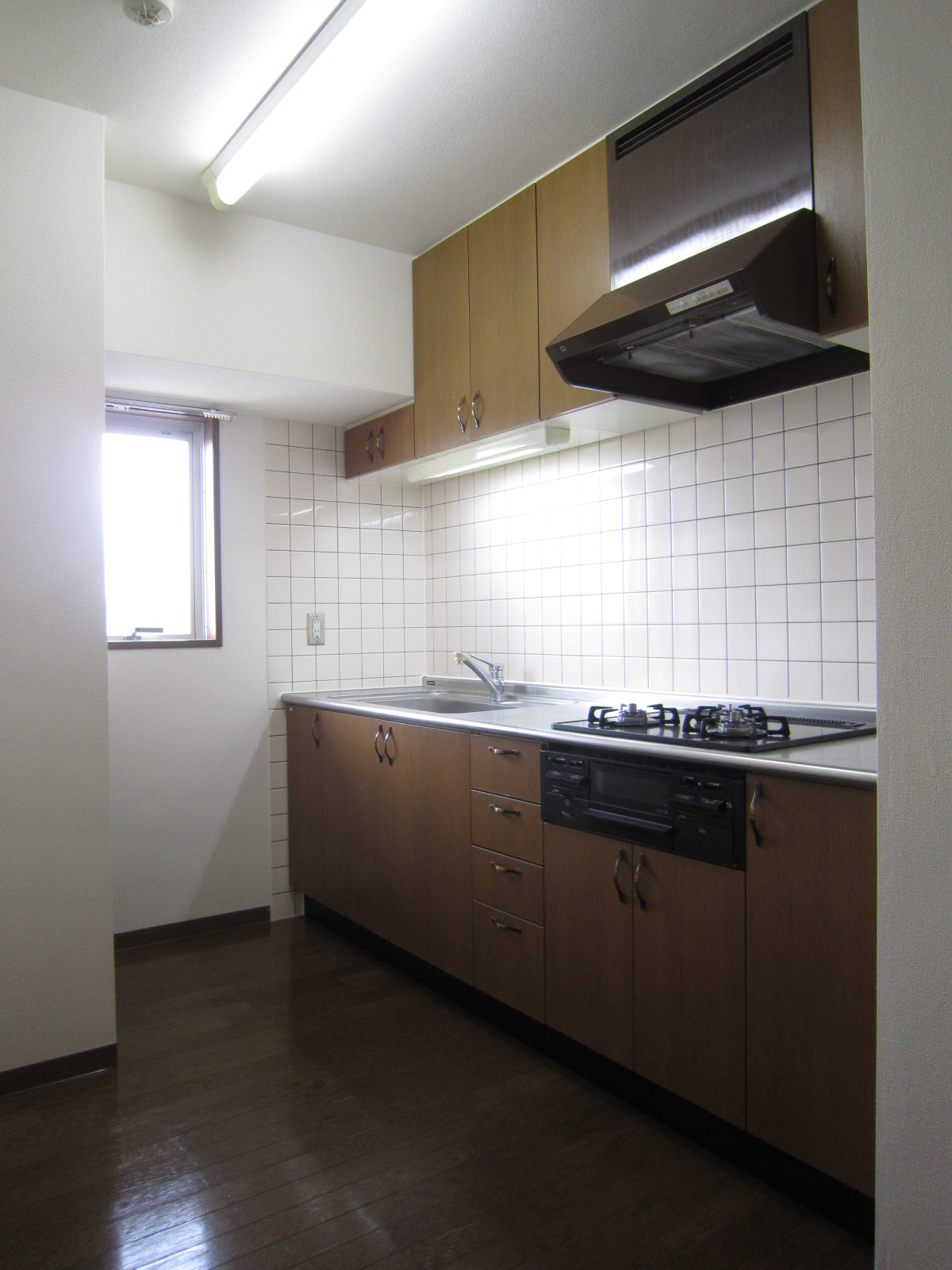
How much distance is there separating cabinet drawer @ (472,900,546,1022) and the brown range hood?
148 centimetres

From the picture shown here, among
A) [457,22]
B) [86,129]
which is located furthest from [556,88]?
[86,129]

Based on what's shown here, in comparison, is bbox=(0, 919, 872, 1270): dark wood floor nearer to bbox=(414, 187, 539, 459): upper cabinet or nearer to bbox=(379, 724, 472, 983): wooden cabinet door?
bbox=(379, 724, 472, 983): wooden cabinet door

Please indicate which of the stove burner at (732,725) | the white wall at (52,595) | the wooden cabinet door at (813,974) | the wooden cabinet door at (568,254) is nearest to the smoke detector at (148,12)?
the white wall at (52,595)

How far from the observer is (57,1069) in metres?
2.34

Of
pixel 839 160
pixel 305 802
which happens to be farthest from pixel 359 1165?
pixel 839 160

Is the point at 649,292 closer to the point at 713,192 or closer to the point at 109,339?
the point at 713,192

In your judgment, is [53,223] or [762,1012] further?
[53,223]

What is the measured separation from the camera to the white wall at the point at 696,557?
2287 mm

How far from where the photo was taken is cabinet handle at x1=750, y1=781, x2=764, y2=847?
5.74 feet

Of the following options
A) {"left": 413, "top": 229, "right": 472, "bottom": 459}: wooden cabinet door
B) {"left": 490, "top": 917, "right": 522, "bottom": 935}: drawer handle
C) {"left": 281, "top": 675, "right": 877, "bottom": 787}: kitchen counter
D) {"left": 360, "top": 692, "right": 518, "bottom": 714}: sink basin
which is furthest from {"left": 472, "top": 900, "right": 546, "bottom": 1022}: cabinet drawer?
{"left": 413, "top": 229, "right": 472, "bottom": 459}: wooden cabinet door

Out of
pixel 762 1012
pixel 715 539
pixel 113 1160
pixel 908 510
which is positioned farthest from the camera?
pixel 715 539

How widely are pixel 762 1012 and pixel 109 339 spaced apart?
8.41 feet

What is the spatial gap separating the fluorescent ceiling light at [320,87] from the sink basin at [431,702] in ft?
6.22

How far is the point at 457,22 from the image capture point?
6.64 feet
